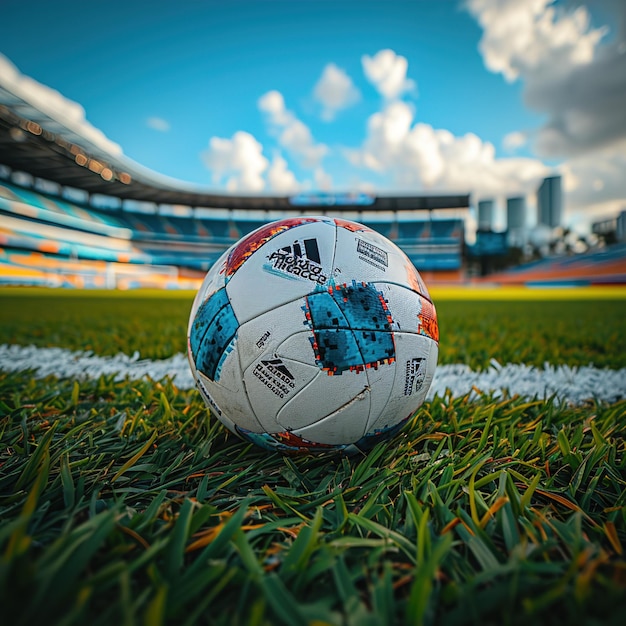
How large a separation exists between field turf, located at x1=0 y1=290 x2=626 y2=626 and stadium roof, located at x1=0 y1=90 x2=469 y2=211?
29500mm

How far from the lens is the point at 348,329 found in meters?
1.25

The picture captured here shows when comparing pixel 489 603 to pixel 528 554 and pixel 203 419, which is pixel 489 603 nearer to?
pixel 528 554

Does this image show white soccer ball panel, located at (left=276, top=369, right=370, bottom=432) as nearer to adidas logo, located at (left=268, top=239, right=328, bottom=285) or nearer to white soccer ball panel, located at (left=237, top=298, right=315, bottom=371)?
white soccer ball panel, located at (left=237, top=298, right=315, bottom=371)

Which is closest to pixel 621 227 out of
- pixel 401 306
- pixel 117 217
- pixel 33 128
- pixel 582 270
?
pixel 582 270

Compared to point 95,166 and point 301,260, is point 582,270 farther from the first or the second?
point 301,260

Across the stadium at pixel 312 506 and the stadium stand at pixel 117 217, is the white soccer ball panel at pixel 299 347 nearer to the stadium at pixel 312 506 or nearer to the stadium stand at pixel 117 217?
the stadium at pixel 312 506

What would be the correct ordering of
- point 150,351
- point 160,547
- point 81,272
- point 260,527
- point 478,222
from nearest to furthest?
point 160,547 → point 260,527 → point 150,351 → point 81,272 → point 478,222

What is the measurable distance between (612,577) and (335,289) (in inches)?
35.6

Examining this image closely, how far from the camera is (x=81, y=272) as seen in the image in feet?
116

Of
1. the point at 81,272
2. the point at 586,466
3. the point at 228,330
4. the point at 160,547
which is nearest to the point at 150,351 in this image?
the point at 228,330

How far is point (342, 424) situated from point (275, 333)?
0.36 m

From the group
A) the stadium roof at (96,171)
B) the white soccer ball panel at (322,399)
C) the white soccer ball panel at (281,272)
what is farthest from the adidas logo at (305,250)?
the stadium roof at (96,171)

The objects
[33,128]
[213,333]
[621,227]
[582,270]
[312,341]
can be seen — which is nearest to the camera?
[312,341]

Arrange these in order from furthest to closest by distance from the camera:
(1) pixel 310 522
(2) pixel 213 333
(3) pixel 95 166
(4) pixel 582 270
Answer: (4) pixel 582 270 < (3) pixel 95 166 < (2) pixel 213 333 < (1) pixel 310 522
